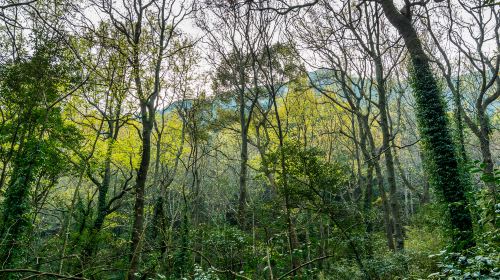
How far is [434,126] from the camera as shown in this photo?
9.80 m

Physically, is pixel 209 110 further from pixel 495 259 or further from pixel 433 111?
pixel 495 259

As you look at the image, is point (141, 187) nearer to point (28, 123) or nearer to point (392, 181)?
point (28, 123)

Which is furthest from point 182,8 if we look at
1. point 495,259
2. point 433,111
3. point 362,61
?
point 495,259

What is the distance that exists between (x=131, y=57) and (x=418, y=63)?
9.27 meters

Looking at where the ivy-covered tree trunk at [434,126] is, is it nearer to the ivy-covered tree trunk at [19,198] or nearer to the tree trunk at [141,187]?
the tree trunk at [141,187]

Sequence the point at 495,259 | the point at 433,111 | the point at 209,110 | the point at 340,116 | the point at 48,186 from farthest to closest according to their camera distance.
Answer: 1. the point at 340,116
2. the point at 209,110
3. the point at 48,186
4. the point at 433,111
5. the point at 495,259

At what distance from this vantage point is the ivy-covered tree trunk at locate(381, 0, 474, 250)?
922 cm

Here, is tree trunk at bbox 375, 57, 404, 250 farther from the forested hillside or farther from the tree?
the tree

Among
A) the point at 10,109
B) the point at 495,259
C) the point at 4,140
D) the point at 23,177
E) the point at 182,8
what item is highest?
the point at 182,8

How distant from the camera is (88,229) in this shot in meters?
12.5

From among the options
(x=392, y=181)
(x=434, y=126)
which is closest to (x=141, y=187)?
(x=392, y=181)

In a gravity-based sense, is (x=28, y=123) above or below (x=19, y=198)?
above

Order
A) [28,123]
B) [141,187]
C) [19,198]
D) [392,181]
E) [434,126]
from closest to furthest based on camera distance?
[434,126] → [19,198] → [141,187] → [28,123] → [392,181]

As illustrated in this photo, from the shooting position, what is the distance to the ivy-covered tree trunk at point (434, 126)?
9219 millimetres
